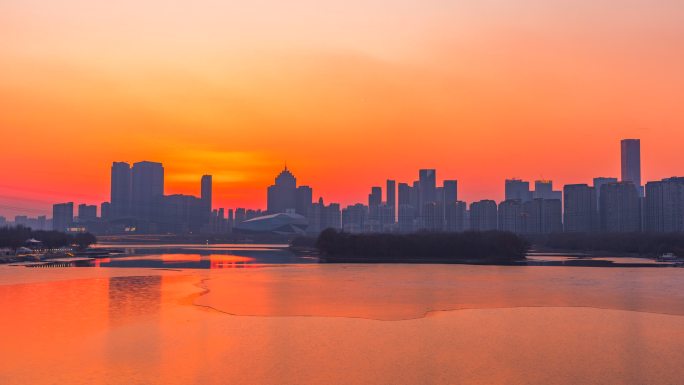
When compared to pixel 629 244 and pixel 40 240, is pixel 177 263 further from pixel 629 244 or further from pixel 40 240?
pixel 629 244

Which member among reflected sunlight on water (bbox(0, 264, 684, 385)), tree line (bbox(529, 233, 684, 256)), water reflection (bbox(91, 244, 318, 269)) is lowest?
water reflection (bbox(91, 244, 318, 269))

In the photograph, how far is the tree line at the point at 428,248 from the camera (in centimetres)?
10600

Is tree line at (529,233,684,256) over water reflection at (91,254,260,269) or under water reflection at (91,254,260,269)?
over

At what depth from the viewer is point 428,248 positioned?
364ft

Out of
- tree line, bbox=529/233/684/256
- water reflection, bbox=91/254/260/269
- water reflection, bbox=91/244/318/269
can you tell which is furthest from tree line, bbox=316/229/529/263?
tree line, bbox=529/233/684/256

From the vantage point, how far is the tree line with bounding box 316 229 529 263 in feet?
348

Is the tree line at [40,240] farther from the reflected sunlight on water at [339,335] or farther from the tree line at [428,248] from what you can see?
the reflected sunlight on water at [339,335]

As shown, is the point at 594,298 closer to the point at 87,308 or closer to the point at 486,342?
the point at 486,342

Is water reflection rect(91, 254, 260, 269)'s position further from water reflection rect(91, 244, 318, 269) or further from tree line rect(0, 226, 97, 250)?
tree line rect(0, 226, 97, 250)

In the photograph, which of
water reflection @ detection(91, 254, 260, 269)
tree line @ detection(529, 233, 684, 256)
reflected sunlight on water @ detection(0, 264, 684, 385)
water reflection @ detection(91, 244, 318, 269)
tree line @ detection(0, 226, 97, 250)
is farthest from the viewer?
tree line @ detection(529, 233, 684, 256)

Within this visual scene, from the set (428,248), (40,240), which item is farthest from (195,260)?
(40,240)

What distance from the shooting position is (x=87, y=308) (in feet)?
122

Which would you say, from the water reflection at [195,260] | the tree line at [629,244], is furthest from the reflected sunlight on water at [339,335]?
the tree line at [629,244]

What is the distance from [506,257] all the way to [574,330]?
253 ft
